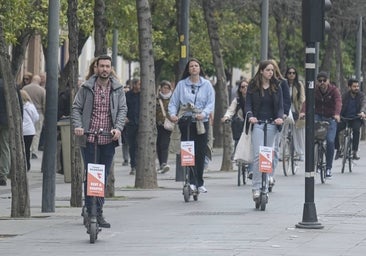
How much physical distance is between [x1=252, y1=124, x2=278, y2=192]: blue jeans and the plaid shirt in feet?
11.1

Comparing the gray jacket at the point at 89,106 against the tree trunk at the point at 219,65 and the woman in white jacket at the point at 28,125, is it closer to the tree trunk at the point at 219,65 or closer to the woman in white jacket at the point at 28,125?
the woman in white jacket at the point at 28,125

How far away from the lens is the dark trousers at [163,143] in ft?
89.7

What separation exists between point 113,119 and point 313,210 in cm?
247

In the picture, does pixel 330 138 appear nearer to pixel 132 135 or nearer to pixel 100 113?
pixel 132 135

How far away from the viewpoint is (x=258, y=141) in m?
17.0

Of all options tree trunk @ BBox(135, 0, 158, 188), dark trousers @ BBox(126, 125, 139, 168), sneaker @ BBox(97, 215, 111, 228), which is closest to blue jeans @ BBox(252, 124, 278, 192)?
sneaker @ BBox(97, 215, 111, 228)

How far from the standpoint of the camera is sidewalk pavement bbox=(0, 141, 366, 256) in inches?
502

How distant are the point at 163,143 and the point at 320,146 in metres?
5.13

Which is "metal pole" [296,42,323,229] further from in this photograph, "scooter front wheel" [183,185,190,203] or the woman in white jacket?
the woman in white jacket

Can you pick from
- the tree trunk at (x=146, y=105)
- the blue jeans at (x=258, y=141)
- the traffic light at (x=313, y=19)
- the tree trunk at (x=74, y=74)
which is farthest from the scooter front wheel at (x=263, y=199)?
the tree trunk at (x=146, y=105)

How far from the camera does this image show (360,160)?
32094 mm

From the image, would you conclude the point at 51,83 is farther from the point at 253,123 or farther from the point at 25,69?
the point at 25,69

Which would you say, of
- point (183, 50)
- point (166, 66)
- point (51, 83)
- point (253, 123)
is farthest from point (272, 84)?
point (166, 66)

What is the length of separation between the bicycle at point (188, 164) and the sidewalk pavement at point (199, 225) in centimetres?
18
